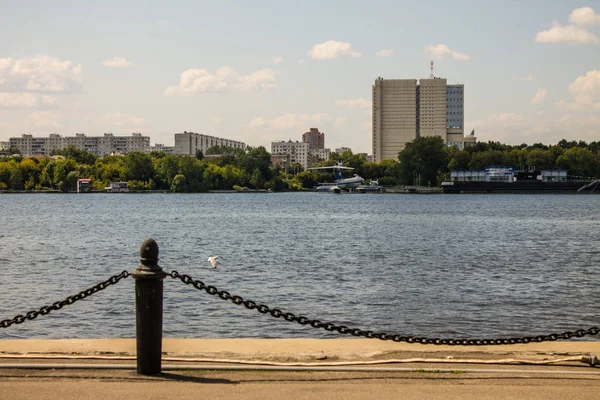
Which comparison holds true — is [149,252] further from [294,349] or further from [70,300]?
[294,349]

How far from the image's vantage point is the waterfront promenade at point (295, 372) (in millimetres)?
7539

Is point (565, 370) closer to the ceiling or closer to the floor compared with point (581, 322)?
closer to the ceiling

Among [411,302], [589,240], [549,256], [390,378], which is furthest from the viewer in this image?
[589,240]

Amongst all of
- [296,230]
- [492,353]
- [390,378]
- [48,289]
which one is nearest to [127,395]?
[390,378]

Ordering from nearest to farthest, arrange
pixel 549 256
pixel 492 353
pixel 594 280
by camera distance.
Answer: pixel 492 353 < pixel 594 280 < pixel 549 256

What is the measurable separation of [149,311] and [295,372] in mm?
1695

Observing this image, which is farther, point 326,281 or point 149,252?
point 326,281

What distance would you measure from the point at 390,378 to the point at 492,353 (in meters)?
1.87

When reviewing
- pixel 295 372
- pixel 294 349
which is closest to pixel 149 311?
pixel 295 372

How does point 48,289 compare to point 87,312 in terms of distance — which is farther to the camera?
point 48,289

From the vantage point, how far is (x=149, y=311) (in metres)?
8.09

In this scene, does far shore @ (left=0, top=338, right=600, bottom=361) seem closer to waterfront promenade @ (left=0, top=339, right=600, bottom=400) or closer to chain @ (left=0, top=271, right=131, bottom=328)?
waterfront promenade @ (left=0, top=339, right=600, bottom=400)

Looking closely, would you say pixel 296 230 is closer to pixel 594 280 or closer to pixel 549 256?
pixel 549 256

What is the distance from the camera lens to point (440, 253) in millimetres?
46500
